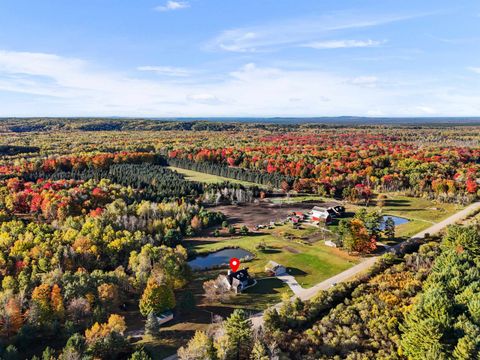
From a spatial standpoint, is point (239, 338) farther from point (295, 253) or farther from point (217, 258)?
point (295, 253)

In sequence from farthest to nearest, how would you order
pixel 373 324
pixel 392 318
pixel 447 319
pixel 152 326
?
1. pixel 392 318
2. pixel 152 326
3. pixel 373 324
4. pixel 447 319

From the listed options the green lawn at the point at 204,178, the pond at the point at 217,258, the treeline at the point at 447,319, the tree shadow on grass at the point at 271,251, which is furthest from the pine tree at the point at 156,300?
the green lawn at the point at 204,178

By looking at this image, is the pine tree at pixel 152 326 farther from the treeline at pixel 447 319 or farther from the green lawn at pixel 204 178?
the green lawn at pixel 204 178

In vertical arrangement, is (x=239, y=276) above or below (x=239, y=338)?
below

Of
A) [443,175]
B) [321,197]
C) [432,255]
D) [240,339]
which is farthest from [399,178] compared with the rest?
[240,339]

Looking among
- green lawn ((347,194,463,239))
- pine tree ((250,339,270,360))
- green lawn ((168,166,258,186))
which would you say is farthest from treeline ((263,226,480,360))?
green lawn ((168,166,258,186))

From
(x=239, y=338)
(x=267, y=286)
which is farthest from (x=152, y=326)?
(x=267, y=286)

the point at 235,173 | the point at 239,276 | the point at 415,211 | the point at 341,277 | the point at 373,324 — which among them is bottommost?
the point at 341,277

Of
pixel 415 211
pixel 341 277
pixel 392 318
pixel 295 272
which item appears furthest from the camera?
pixel 415 211
